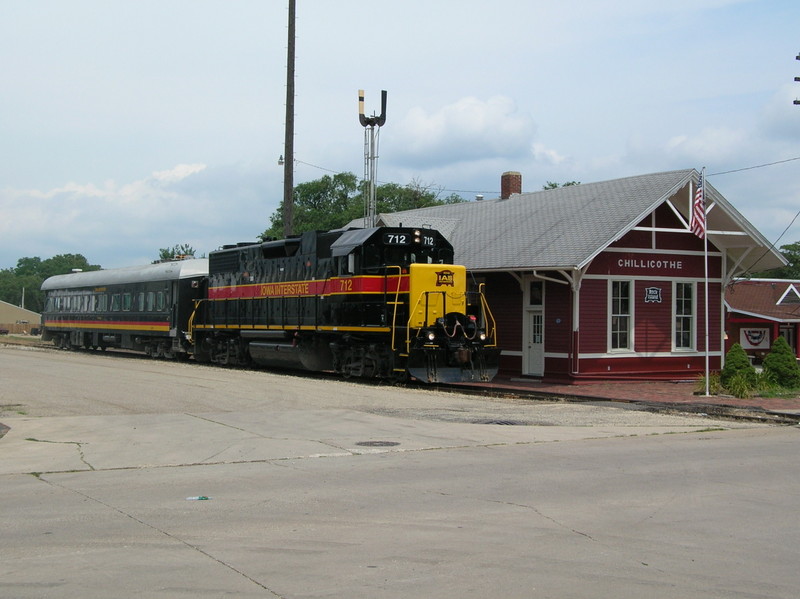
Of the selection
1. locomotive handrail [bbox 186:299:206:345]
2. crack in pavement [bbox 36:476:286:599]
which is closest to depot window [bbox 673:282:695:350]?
locomotive handrail [bbox 186:299:206:345]

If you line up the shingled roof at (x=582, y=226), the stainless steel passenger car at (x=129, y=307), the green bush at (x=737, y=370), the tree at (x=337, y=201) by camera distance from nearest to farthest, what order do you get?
the green bush at (x=737, y=370)
the shingled roof at (x=582, y=226)
the stainless steel passenger car at (x=129, y=307)
the tree at (x=337, y=201)

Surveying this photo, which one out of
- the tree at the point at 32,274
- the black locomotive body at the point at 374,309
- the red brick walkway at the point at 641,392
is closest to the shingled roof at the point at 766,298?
the red brick walkway at the point at 641,392

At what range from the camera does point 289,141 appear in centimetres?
3206

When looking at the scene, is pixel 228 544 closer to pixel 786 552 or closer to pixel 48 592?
pixel 48 592

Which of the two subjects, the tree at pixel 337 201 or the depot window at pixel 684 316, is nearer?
the depot window at pixel 684 316

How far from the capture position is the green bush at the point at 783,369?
70.5ft

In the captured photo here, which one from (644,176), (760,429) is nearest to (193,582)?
(760,429)

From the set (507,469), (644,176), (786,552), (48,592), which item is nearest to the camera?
(48,592)

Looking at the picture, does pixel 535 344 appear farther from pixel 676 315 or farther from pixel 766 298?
pixel 766 298

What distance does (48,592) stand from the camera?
5848mm

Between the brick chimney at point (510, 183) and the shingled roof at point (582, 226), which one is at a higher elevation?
the brick chimney at point (510, 183)

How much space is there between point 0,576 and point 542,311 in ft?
65.8

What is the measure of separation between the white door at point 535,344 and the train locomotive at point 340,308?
50.4 inches

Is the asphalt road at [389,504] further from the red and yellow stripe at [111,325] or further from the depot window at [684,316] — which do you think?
the red and yellow stripe at [111,325]
